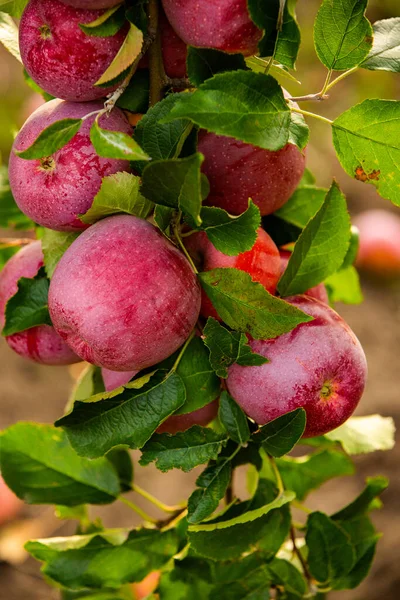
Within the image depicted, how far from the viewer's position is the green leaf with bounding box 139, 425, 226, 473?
2.18 feet

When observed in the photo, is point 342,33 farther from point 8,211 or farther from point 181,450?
point 8,211

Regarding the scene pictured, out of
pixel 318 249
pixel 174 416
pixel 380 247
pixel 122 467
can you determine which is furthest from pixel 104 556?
pixel 380 247

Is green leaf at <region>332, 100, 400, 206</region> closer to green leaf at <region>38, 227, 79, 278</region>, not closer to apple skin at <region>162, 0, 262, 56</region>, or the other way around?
apple skin at <region>162, 0, 262, 56</region>

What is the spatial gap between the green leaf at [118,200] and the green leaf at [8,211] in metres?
0.32

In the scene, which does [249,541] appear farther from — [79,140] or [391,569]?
[391,569]

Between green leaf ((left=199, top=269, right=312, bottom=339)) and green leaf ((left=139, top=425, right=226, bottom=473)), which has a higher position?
green leaf ((left=199, top=269, right=312, bottom=339))

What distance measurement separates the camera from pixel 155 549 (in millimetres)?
845

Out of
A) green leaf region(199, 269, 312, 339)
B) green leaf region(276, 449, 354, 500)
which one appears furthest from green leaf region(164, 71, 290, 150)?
green leaf region(276, 449, 354, 500)

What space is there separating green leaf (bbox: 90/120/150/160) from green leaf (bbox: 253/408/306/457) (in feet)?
0.91

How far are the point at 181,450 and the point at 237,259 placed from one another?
0.19 metres

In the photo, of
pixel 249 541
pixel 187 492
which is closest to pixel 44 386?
pixel 187 492

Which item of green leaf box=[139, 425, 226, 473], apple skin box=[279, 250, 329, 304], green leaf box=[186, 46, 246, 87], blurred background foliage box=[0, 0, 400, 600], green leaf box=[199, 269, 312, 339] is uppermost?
green leaf box=[186, 46, 246, 87]

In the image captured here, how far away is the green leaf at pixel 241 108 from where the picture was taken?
52 centimetres

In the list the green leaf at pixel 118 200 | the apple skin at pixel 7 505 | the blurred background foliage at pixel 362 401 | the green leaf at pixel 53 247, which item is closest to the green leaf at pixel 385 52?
the green leaf at pixel 118 200
